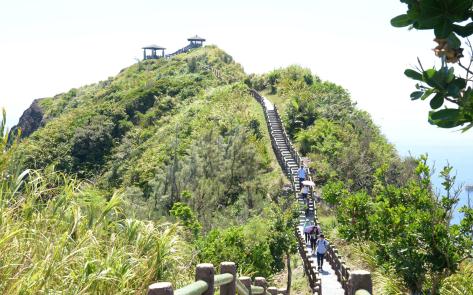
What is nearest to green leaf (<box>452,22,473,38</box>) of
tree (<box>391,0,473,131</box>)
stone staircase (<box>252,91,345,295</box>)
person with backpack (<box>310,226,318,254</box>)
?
tree (<box>391,0,473,131</box>)

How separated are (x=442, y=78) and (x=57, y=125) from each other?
51908 millimetres

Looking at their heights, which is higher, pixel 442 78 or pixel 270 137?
pixel 270 137

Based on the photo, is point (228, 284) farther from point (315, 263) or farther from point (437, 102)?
point (315, 263)

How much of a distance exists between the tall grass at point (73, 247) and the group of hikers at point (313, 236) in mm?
9231

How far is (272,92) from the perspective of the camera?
1948 inches

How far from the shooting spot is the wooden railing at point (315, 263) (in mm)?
4117

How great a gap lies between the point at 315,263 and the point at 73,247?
42.5ft

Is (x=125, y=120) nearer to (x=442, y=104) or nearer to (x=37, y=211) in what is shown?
(x=37, y=211)

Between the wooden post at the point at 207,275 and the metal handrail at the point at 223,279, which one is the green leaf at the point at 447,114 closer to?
the wooden post at the point at 207,275

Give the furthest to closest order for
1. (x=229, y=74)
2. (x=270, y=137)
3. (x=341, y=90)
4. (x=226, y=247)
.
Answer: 1. (x=229, y=74)
2. (x=341, y=90)
3. (x=270, y=137)
4. (x=226, y=247)

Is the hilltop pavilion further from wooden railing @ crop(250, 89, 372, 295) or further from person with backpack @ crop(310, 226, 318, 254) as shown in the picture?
person with backpack @ crop(310, 226, 318, 254)

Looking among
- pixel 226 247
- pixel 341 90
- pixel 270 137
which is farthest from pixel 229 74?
pixel 226 247

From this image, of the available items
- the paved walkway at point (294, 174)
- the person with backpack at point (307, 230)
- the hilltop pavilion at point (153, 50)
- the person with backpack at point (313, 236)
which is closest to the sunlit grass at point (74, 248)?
the paved walkway at point (294, 174)

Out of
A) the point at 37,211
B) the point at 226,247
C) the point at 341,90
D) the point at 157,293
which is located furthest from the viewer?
the point at 341,90
